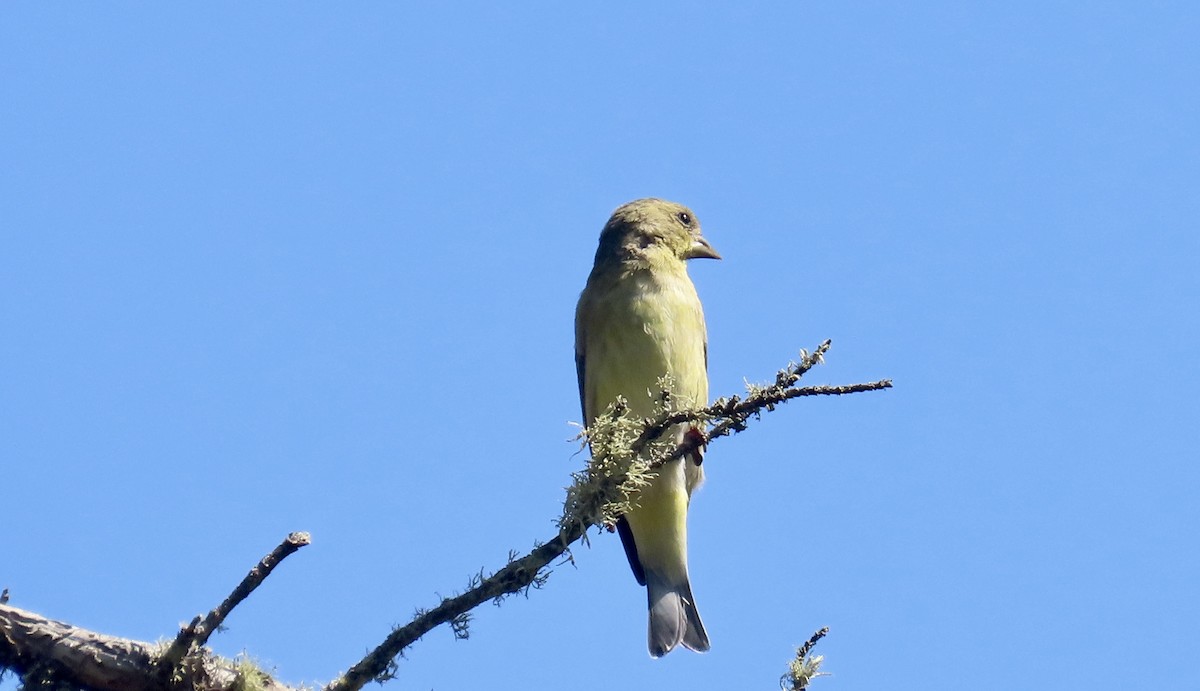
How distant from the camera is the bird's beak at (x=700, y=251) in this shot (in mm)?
8039

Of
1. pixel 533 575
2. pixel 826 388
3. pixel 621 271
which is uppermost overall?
pixel 621 271

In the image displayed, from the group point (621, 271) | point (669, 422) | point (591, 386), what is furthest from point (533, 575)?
point (621, 271)

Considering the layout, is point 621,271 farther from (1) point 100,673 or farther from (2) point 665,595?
(1) point 100,673

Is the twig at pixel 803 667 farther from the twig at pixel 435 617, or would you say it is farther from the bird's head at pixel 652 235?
the bird's head at pixel 652 235

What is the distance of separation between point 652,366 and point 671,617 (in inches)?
56.1

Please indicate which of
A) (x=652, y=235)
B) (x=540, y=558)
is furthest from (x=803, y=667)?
(x=652, y=235)

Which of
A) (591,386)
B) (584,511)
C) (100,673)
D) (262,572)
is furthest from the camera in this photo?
(591,386)

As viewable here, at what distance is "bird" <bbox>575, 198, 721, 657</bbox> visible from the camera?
22.6ft

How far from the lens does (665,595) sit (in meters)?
7.24

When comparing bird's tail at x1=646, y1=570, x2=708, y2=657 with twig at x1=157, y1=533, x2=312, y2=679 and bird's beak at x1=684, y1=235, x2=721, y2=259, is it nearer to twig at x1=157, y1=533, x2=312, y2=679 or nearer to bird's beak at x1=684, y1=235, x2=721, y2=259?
bird's beak at x1=684, y1=235, x2=721, y2=259

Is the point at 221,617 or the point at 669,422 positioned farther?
the point at 669,422

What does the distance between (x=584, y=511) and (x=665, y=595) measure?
2549mm

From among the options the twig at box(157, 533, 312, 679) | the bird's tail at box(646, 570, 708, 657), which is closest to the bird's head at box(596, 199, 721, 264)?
the bird's tail at box(646, 570, 708, 657)

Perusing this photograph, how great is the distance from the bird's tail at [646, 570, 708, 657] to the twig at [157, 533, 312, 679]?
322 centimetres
